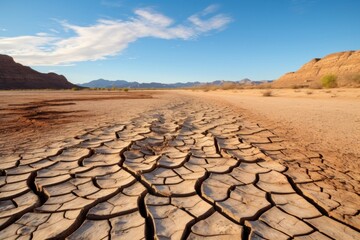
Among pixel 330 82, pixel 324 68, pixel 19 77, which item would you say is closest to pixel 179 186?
pixel 330 82

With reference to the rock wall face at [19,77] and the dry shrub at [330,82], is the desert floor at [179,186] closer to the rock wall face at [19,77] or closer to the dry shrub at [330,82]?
the dry shrub at [330,82]

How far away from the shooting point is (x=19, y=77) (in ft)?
173

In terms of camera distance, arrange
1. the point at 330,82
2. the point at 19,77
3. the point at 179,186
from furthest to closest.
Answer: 1. the point at 19,77
2. the point at 330,82
3. the point at 179,186

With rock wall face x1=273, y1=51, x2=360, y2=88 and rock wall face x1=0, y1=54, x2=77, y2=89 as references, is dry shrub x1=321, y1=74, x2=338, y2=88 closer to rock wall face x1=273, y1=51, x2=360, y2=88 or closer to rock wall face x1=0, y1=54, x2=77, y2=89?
rock wall face x1=273, y1=51, x2=360, y2=88

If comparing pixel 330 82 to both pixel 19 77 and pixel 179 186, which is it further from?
pixel 19 77


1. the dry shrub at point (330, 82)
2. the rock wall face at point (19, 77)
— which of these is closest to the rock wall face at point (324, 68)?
the dry shrub at point (330, 82)

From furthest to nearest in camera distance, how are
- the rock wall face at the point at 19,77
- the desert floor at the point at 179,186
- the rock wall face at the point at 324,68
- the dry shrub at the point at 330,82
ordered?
1. the rock wall face at the point at 19,77
2. the rock wall face at the point at 324,68
3. the dry shrub at the point at 330,82
4. the desert floor at the point at 179,186

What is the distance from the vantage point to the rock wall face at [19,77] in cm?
4895

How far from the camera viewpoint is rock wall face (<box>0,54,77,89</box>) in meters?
48.9

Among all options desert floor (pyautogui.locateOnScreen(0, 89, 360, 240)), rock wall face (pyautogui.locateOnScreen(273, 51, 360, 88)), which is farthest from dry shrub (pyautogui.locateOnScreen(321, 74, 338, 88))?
rock wall face (pyautogui.locateOnScreen(273, 51, 360, 88))

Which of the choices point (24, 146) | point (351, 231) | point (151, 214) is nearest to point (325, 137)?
point (351, 231)

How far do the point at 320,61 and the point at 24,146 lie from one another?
66909mm

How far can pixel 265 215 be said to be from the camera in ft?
4.77

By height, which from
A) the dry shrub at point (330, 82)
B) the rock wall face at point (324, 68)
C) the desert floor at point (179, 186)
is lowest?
the desert floor at point (179, 186)
